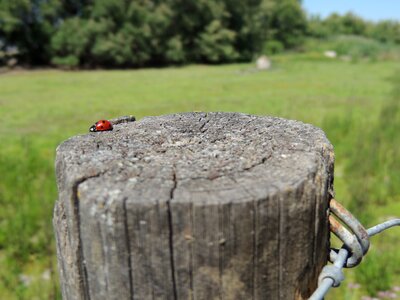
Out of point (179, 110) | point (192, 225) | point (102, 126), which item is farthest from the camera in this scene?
point (179, 110)

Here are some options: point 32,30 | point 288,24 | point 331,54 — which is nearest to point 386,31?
point 288,24

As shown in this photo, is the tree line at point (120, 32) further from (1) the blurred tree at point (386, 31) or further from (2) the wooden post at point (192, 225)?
(1) the blurred tree at point (386, 31)

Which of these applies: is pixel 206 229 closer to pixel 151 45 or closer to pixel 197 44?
pixel 151 45

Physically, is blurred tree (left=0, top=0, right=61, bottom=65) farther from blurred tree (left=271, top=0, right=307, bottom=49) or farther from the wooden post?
the wooden post

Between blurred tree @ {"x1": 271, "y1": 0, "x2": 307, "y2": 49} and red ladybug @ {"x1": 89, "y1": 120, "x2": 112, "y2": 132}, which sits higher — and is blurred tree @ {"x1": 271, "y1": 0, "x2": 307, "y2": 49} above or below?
below

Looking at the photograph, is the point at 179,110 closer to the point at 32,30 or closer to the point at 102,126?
the point at 102,126

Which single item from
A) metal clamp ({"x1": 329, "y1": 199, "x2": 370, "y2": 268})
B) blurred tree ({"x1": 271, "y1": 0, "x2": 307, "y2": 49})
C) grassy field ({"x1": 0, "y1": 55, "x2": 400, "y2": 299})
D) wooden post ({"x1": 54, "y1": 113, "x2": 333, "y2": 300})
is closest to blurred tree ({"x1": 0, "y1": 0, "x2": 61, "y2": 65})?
grassy field ({"x1": 0, "y1": 55, "x2": 400, "y2": 299})
